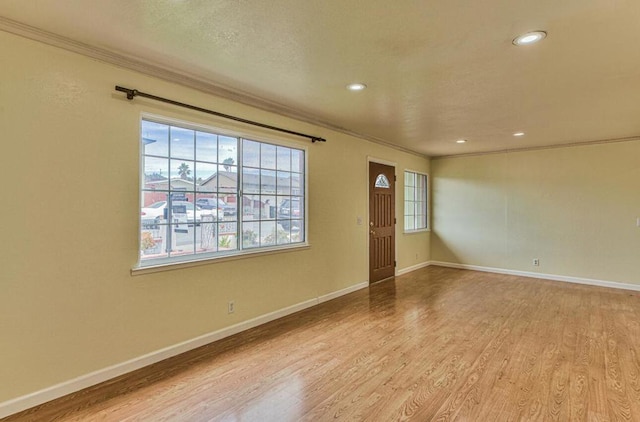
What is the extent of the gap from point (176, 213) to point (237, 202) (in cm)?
66

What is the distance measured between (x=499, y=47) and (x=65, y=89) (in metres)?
3.04

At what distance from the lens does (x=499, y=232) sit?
6520mm

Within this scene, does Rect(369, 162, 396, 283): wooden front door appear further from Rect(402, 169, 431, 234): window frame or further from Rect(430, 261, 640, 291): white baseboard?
Rect(430, 261, 640, 291): white baseboard

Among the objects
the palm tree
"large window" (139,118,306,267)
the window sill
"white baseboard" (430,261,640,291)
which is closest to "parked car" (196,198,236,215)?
"large window" (139,118,306,267)

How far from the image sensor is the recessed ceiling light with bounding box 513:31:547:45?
2.15 metres

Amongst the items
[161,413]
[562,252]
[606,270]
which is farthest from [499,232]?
[161,413]

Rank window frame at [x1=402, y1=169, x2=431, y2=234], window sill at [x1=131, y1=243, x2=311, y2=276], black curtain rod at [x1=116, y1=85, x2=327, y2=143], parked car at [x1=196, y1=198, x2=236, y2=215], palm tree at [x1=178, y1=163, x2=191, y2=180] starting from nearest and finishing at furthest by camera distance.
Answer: black curtain rod at [x1=116, y1=85, x2=327, y2=143] < window sill at [x1=131, y1=243, x2=311, y2=276] < palm tree at [x1=178, y1=163, x2=191, y2=180] < parked car at [x1=196, y1=198, x2=236, y2=215] < window frame at [x1=402, y1=169, x2=431, y2=234]

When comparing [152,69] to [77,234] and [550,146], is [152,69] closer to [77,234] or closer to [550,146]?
[77,234]

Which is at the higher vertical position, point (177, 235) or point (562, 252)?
point (177, 235)

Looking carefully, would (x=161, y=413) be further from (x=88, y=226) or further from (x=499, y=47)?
(x=499, y=47)

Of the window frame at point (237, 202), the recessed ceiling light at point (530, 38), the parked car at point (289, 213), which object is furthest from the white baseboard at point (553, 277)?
the recessed ceiling light at point (530, 38)

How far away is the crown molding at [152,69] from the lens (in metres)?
2.16

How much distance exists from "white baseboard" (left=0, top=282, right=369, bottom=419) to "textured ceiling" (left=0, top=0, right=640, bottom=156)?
2201mm

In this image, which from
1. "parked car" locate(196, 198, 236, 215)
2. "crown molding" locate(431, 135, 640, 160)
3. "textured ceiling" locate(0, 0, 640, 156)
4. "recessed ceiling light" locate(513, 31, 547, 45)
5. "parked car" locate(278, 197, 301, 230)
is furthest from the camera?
"crown molding" locate(431, 135, 640, 160)
